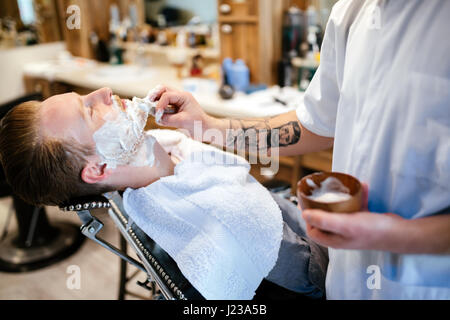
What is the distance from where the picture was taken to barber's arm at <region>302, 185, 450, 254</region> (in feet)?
2.08

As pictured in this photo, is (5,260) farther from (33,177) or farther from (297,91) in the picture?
(297,91)

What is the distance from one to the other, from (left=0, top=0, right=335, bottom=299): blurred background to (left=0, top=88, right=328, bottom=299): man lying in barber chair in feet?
0.58

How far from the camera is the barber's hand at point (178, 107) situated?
1.10m

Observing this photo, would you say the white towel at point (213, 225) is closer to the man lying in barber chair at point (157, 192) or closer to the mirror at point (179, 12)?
the man lying in barber chair at point (157, 192)

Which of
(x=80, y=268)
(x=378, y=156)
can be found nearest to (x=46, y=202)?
(x=378, y=156)

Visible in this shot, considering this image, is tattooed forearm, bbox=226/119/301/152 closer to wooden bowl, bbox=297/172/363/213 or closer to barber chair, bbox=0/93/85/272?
wooden bowl, bbox=297/172/363/213

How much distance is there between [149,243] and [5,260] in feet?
6.08

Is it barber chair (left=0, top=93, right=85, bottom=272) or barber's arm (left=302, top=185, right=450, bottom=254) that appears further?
barber chair (left=0, top=93, right=85, bottom=272)

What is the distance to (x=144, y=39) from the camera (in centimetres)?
350

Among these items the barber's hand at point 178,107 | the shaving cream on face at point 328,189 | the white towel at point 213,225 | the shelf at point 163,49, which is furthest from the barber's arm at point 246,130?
the shelf at point 163,49

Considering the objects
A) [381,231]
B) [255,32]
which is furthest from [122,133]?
[255,32]

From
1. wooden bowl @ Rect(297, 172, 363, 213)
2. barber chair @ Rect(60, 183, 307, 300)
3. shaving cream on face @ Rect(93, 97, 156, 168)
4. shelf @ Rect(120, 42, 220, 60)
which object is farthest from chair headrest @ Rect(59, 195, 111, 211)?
shelf @ Rect(120, 42, 220, 60)

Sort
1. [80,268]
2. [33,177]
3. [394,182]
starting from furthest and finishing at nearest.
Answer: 1. [80,268]
2. [33,177]
3. [394,182]

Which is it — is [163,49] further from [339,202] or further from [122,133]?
[339,202]
